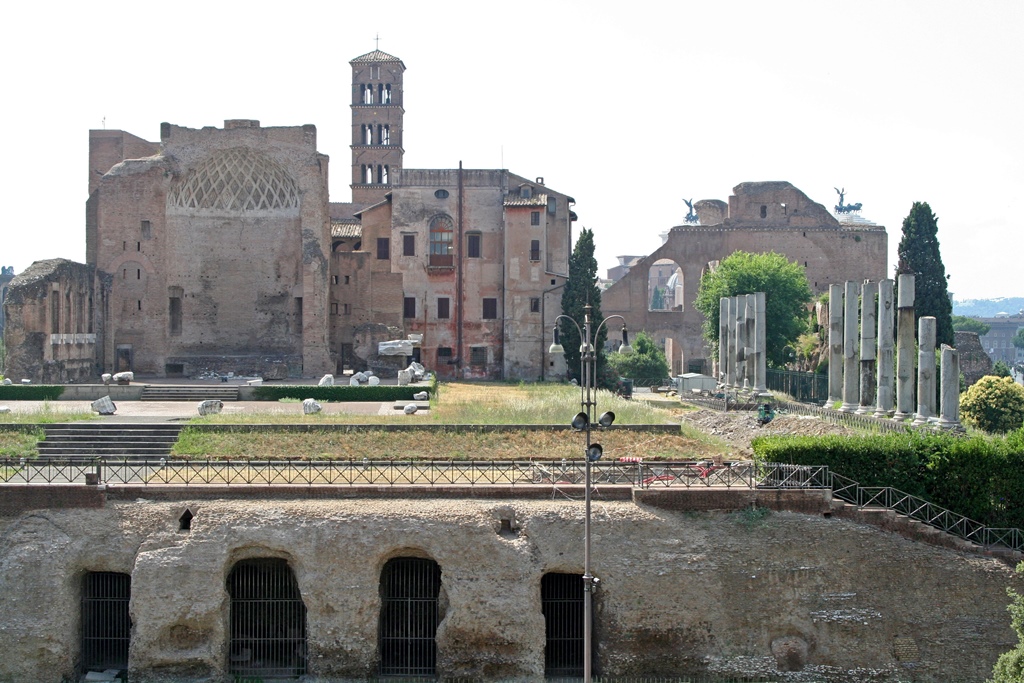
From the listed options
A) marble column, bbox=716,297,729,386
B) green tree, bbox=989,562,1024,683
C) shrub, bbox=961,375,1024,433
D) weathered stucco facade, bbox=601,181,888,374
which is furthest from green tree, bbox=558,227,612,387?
green tree, bbox=989,562,1024,683

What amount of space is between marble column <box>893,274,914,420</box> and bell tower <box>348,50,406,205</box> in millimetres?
42893

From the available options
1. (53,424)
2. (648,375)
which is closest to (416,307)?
(648,375)

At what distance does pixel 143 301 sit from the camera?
46062 mm

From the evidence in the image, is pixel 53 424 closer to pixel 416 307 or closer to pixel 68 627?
pixel 68 627

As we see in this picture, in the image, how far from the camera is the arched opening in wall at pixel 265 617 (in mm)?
21812

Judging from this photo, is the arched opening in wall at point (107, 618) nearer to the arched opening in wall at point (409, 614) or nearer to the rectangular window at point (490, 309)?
the arched opening in wall at point (409, 614)

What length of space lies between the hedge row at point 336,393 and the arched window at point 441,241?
15.8 m

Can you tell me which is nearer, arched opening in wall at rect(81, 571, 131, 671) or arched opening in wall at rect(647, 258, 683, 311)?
arched opening in wall at rect(81, 571, 131, 671)

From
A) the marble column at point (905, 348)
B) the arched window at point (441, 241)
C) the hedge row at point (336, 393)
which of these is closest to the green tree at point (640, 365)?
the arched window at point (441, 241)

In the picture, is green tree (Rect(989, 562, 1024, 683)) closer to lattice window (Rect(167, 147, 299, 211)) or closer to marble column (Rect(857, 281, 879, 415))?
marble column (Rect(857, 281, 879, 415))

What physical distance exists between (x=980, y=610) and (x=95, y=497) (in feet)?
61.5

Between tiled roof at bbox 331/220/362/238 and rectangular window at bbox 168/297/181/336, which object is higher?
tiled roof at bbox 331/220/362/238

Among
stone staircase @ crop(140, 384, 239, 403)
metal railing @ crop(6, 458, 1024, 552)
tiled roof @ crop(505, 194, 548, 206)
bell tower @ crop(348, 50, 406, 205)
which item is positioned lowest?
metal railing @ crop(6, 458, 1024, 552)

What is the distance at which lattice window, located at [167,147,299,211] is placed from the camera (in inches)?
1852
